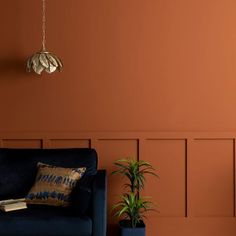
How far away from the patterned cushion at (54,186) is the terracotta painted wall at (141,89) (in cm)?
57

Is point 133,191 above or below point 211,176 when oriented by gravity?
below

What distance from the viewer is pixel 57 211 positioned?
312 cm

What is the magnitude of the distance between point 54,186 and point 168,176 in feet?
3.74

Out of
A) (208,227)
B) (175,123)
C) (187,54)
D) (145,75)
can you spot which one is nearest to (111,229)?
(208,227)

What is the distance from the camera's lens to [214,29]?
3.90 m

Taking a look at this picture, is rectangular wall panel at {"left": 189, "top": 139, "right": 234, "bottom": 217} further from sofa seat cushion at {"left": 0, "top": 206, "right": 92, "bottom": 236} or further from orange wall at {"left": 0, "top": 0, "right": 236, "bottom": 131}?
sofa seat cushion at {"left": 0, "top": 206, "right": 92, "bottom": 236}

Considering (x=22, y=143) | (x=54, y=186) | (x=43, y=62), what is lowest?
(x=54, y=186)

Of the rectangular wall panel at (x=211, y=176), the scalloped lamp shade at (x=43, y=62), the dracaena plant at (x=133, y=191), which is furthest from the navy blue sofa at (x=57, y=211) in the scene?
the rectangular wall panel at (x=211, y=176)

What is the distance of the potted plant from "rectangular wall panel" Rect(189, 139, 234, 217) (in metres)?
0.38

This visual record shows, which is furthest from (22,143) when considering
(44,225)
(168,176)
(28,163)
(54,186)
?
(168,176)

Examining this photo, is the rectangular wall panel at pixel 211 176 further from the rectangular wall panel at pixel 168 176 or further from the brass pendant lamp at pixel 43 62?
the brass pendant lamp at pixel 43 62

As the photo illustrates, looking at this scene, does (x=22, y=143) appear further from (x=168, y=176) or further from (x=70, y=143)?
(x=168, y=176)

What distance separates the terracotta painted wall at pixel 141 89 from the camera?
3.90m

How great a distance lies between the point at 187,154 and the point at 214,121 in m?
0.39
